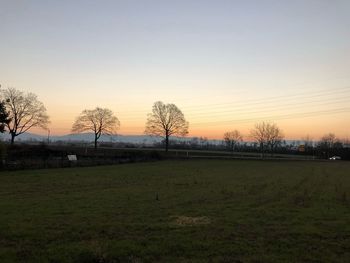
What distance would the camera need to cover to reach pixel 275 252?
11109mm

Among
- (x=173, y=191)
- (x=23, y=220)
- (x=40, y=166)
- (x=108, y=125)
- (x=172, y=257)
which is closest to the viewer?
(x=172, y=257)

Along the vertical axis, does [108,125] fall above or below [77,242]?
above

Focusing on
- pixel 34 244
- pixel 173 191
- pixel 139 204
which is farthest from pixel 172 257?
pixel 173 191

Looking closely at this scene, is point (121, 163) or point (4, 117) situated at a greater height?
point (4, 117)

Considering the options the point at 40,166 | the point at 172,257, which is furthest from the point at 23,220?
the point at 40,166

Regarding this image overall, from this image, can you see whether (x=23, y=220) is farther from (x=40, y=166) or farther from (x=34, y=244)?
(x=40, y=166)

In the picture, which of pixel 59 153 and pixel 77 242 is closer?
pixel 77 242

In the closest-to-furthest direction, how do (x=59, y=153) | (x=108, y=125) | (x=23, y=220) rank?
(x=23, y=220) < (x=59, y=153) < (x=108, y=125)

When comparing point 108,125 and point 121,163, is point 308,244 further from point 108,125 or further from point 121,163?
point 108,125

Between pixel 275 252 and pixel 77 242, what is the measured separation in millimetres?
5434

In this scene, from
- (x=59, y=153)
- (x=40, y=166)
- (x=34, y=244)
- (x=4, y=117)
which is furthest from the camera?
(x=59, y=153)

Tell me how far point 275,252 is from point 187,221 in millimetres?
4938

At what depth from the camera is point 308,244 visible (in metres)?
12.1

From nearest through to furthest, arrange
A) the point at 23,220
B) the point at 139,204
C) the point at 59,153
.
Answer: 1. the point at 23,220
2. the point at 139,204
3. the point at 59,153
